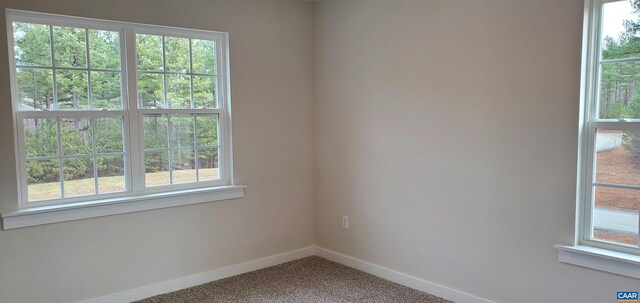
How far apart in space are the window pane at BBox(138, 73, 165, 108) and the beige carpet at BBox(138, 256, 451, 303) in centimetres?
146

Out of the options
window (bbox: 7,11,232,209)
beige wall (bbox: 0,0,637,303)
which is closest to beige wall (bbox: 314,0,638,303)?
beige wall (bbox: 0,0,637,303)

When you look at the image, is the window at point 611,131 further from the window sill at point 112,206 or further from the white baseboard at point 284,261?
the window sill at point 112,206

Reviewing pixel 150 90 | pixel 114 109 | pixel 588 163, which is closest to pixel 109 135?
pixel 114 109

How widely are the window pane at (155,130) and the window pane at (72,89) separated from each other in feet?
1.39

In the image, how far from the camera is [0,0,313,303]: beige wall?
9.02 feet

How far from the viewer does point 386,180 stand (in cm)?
351

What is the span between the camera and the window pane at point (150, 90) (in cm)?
318

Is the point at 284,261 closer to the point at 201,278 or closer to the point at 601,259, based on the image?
the point at 201,278

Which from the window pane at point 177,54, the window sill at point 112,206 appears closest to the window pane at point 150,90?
the window pane at point 177,54

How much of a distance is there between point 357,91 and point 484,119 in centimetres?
119

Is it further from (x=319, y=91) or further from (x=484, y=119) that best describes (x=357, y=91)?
(x=484, y=119)

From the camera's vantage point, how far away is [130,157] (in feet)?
10.3

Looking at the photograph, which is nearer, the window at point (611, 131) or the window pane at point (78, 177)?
the window at point (611, 131)

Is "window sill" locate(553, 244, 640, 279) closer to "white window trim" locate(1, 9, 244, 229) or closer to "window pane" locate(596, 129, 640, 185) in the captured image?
"window pane" locate(596, 129, 640, 185)
